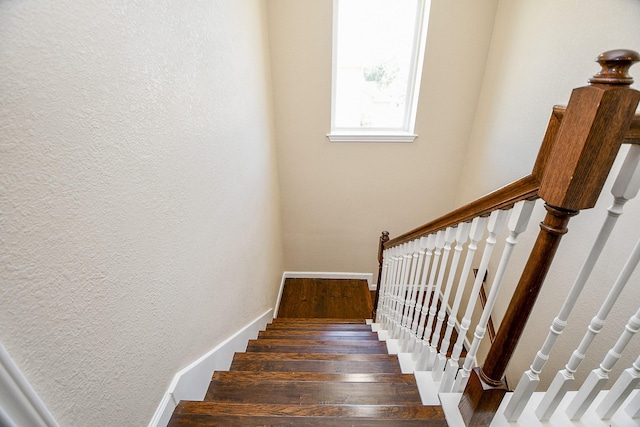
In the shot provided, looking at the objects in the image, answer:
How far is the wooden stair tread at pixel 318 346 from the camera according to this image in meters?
1.79

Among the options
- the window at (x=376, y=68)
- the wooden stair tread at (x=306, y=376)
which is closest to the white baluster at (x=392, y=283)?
the wooden stair tread at (x=306, y=376)

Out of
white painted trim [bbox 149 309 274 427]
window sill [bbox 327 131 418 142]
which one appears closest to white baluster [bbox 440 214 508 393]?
white painted trim [bbox 149 309 274 427]

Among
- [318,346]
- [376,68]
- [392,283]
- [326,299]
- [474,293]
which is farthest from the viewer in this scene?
[326,299]

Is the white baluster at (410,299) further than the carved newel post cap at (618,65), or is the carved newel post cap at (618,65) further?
the white baluster at (410,299)

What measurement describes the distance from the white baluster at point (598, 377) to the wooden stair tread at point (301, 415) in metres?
0.38

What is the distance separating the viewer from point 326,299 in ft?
11.5

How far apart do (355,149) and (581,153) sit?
8.61ft

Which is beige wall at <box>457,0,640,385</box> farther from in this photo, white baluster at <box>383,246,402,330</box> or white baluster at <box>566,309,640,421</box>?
white baluster at <box>383,246,402,330</box>

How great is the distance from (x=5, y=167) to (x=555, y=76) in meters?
2.53

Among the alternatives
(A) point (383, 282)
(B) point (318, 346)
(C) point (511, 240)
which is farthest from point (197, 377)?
(A) point (383, 282)

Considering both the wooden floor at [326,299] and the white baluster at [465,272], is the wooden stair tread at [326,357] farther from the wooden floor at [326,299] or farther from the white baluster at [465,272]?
the wooden floor at [326,299]

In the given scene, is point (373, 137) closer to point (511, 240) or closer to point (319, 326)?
point (319, 326)

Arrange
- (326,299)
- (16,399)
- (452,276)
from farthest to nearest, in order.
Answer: (326,299)
(452,276)
(16,399)

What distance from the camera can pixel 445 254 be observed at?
116 cm
